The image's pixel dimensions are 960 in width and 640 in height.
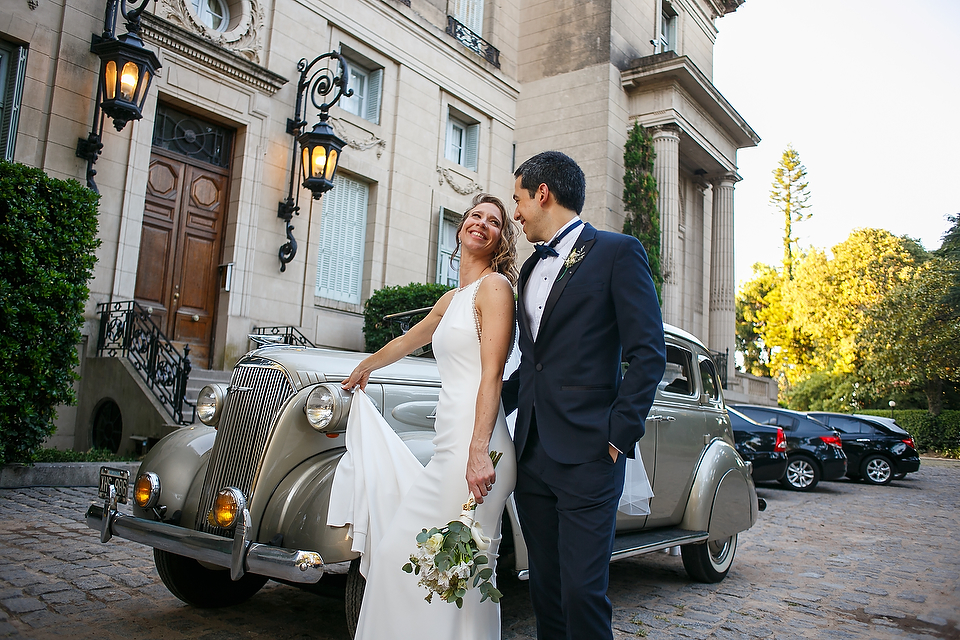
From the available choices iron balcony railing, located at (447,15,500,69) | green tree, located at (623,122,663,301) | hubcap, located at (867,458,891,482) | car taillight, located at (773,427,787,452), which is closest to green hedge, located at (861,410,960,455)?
hubcap, located at (867,458,891,482)

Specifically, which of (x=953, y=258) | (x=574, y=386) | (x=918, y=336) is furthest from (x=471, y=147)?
(x=918, y=336)

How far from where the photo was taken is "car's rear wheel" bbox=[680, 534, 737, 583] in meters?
5.33

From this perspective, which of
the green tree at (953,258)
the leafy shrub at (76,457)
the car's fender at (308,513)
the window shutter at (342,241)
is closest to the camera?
the car's fender at (308,513)

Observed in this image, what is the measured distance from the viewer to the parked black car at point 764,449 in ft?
39.5

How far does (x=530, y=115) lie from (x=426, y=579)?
17694mm

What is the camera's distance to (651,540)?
4469 millimetres

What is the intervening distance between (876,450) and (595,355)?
584 inches

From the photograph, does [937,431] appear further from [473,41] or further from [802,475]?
[473,41]

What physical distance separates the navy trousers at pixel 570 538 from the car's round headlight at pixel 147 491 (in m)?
2.18

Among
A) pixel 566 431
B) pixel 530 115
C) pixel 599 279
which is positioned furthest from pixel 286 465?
pixel 530 115

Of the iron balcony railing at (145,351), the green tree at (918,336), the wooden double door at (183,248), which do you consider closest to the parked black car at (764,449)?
the iron balcony railing at (145,351)

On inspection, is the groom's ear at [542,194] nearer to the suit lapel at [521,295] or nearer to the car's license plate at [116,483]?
the suit lapel at [521,295]

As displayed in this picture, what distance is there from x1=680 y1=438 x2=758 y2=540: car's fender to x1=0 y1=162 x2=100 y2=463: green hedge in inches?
252

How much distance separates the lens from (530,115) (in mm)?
18766
